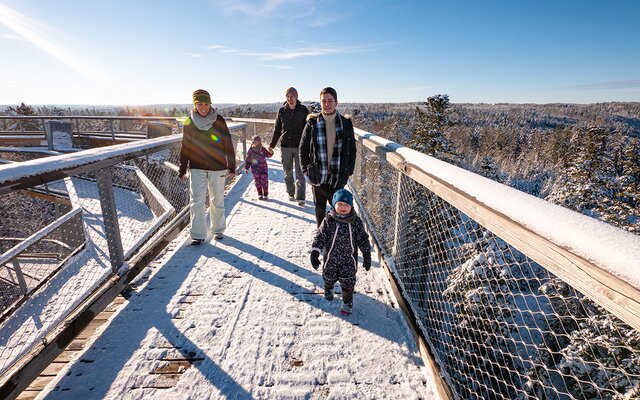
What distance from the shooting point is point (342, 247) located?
9.65ft

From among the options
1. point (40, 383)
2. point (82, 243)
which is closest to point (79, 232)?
point (82, 243)

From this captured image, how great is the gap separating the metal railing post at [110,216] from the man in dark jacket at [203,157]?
3.38ft

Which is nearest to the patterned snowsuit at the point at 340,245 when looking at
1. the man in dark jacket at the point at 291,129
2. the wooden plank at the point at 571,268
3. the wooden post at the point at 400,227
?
the wooden post at the point at 400,227

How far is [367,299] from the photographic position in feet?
10.2

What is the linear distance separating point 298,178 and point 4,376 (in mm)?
4620

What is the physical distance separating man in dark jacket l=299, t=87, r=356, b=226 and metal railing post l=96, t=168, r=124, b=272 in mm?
2007

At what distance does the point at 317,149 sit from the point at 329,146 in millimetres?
143

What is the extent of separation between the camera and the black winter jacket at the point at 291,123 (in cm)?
561

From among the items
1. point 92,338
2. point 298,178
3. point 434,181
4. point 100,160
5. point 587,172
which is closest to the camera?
point 434,181

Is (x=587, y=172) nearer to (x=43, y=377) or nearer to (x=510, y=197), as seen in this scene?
(x=510, y=197)

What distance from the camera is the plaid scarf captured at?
3602mm

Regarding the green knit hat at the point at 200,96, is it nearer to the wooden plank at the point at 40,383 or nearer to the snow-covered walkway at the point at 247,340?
the snow-covered walkway at the point at 247,340

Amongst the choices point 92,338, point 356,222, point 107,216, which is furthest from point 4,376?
point 356,222

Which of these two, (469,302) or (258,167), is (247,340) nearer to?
(258,167)
